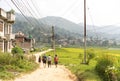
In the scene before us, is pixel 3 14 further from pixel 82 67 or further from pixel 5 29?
pixel 82 67

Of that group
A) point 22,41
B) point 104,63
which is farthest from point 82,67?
point 22,41

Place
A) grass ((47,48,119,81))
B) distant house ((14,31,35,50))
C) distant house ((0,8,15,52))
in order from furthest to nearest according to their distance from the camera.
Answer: distant house ((14,31,35,50))
distant house ((0,8,15,52))
grass ((47,48,119,81))

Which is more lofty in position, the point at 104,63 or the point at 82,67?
the point at 104,63

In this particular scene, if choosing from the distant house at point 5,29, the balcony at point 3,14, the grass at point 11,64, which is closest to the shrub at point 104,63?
the grass at point 11,64

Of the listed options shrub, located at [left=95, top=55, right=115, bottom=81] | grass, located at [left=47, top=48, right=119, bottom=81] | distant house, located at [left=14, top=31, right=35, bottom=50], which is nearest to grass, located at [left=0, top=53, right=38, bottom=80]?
grass, located at [left=47, top=48, right=119, bottom=81]

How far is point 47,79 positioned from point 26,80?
1.88 m

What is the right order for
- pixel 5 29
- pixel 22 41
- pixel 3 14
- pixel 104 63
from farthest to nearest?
pixel 22 41 < pixel 5 29 < pixel 3 14 < pixel 104 63

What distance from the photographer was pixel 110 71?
20344 mm

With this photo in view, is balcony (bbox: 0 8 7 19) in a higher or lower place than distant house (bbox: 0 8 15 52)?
higher

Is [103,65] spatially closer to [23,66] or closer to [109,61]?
[109,61]

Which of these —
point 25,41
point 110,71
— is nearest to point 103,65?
point 110,71

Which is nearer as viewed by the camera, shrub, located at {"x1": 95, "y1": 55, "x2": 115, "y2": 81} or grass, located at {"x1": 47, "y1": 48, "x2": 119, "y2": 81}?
grass, located at {"x1": 47, "y1": 48, "x2": 119, "y2": 81}

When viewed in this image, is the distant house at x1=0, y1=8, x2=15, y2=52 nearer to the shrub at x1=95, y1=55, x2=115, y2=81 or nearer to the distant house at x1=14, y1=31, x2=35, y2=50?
the shrub at x1=95, y1=55, x2=115, y2=81

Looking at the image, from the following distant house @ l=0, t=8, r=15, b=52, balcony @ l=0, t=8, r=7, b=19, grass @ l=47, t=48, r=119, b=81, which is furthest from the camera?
distant house @ l=0, t=8, r=15, b=52
